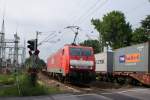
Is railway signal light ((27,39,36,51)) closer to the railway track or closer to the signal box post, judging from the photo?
the signal box post

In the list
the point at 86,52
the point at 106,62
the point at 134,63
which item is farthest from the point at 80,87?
the point at 106,62

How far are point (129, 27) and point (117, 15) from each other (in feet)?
10.9

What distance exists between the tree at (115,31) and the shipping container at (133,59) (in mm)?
33343

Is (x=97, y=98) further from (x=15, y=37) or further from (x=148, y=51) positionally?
(x=15, y=37)

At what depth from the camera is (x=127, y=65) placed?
32.7 meters

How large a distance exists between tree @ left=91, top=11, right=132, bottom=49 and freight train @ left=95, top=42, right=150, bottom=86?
2715 centimetres

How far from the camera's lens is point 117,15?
71875 millimetres

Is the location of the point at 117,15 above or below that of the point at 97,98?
above

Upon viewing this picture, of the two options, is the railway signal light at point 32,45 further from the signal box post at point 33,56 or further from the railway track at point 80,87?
the railway track at point 80,87

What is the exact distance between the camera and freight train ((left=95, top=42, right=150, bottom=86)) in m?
28.2

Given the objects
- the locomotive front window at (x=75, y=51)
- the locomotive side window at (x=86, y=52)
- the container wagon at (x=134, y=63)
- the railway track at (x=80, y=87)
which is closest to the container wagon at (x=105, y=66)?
the container wagon at (x=134, y=63)

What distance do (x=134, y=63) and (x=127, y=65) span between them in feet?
7.52

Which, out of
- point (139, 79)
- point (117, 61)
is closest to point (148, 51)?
point (139, 79)

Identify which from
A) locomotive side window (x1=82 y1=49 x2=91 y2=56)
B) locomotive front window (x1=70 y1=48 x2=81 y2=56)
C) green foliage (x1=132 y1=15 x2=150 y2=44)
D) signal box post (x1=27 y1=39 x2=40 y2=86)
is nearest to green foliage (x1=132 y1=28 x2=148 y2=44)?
green foliage (x1=132 y1=15 x2=150 y2=44)
